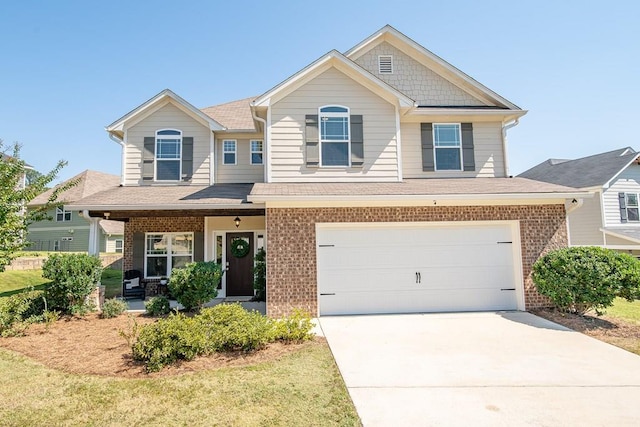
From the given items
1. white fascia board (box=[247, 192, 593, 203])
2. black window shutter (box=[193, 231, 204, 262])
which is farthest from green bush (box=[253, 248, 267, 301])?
white fascia board (box=[247, 192, 593, 203])

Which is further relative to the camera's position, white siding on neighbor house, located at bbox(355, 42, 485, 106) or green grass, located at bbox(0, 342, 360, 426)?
white siding on neighbor house, located at bbox(355, 42, 485, 106)

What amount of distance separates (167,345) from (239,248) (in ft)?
20.3

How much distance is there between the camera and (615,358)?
553 cm

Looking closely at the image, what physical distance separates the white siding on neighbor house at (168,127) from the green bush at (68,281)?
3.78m

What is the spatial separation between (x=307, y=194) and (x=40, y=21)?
402 inches

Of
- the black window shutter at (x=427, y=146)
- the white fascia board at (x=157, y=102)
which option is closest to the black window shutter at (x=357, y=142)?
the black window shutter at (x=427, y=146)

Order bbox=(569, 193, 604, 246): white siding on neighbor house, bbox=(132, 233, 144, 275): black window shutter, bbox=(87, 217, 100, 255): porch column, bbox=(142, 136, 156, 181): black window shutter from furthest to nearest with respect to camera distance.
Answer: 1. bbox=(569, 193, 604, 246): white siding on neighbor house
2. bbox=(142, 136, 156, 181): black window shutter
3. bbox=(132, 233, 144, 275): black window shutter
4. bbox=(87, 217, 100, 255): porch column

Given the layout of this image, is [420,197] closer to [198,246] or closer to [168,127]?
[198,246]

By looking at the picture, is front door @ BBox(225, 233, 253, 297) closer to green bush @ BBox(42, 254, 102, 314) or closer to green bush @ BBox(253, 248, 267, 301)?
green bush @ BBox(253, 248, 267, 301)

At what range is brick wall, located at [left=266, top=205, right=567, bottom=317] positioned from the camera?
27.2 ft

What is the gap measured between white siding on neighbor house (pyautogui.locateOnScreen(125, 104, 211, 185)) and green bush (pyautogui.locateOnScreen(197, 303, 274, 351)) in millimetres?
6838

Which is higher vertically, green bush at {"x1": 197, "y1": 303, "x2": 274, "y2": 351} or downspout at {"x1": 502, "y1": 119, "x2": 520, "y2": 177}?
downspout at {"x1": 502, "y1": 119, "x2": 520, "y2": 177}

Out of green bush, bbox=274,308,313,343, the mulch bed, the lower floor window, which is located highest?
the lower floor window

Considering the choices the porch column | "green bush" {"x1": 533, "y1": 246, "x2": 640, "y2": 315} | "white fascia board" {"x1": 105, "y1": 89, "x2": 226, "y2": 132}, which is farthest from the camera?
"white fascia board" {"x1": 105, "y1": 89, "x2": 226, "y2": 132}
